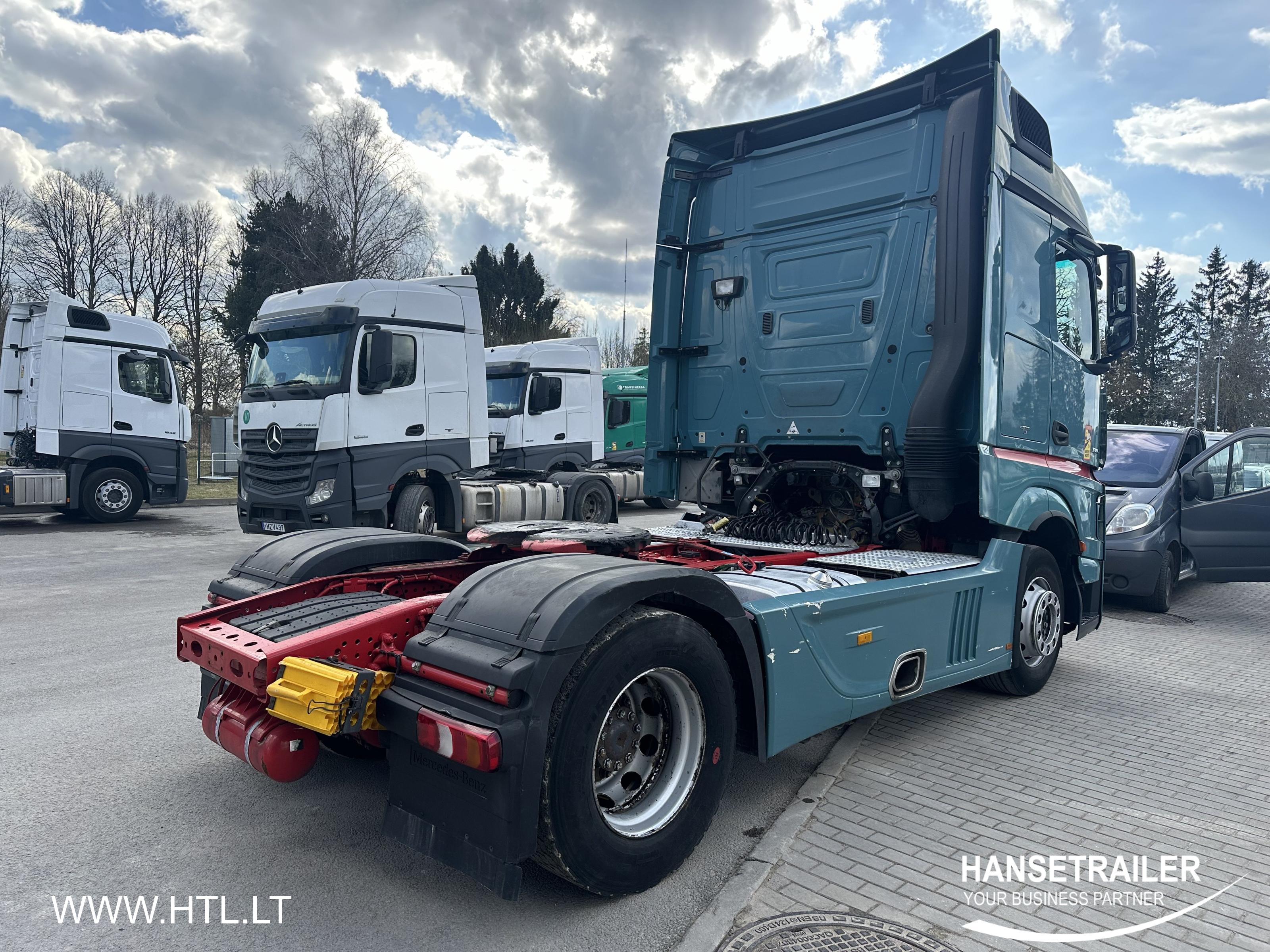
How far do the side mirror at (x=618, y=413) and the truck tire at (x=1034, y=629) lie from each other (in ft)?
44.7

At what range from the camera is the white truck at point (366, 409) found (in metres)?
10.2

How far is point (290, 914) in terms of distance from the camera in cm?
273

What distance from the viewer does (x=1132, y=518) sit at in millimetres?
8164

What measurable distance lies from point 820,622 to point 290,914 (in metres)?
2.16

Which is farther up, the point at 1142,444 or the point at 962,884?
the point at 1142,444

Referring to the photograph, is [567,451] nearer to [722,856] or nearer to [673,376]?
[673,376]

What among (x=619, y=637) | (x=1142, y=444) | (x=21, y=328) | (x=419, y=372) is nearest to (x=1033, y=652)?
(x=619, y=637)

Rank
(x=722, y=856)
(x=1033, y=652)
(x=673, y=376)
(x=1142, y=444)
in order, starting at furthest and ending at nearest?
(x=1142, y=444), (x=673, y=376), (x=1033, y=652), (x=722, y=856)

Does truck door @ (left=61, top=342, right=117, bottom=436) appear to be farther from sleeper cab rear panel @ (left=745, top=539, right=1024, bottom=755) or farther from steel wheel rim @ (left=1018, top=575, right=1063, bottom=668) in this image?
steel wheel rim @ (left=1018, top=575, right=1063, bottom=668)

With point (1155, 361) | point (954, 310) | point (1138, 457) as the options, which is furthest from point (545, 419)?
point (1155, 361)

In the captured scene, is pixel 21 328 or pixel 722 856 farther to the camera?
pixel 21 328

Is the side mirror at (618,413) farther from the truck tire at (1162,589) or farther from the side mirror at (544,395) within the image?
the truck tire at (1162,589)

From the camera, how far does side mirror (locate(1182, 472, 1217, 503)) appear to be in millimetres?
7891

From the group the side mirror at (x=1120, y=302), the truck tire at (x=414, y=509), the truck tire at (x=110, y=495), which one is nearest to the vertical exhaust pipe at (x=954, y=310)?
the side mirror at (x=1120, y=302)
